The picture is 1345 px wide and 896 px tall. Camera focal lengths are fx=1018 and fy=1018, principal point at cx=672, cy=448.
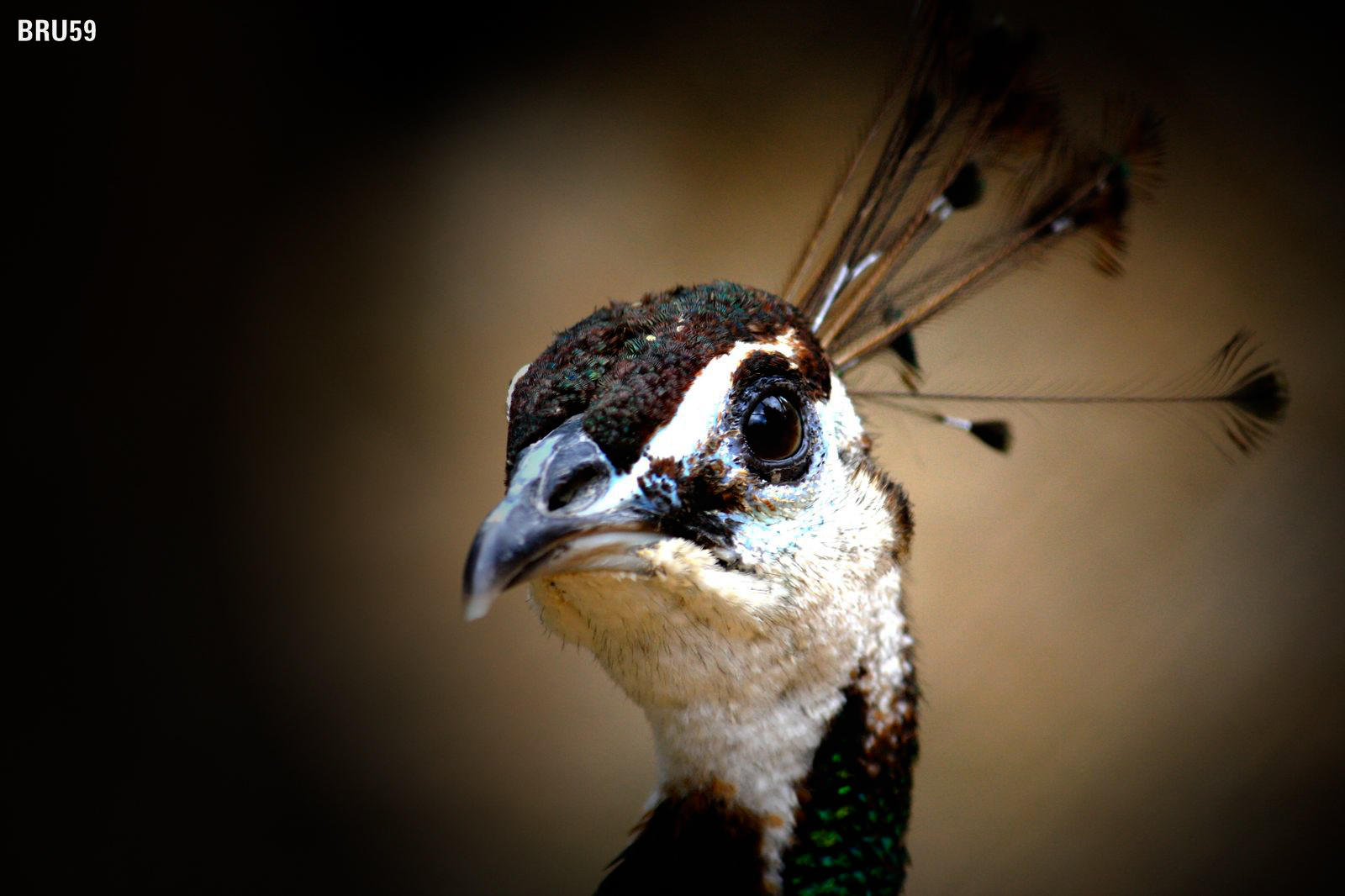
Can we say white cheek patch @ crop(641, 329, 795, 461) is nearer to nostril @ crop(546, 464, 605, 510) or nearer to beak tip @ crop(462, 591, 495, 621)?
nostril @ crop(546, 464, 605, 510)

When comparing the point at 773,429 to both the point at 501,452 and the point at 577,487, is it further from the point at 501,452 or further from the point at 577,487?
the point at 501,452

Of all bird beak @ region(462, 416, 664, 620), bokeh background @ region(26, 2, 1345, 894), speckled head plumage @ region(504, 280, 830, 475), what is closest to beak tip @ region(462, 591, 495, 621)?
bird beak @ region(462, 416, 664, 620)

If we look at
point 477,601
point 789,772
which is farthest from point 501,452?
point 477,601

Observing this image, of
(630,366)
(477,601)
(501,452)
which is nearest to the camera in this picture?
(477,601)

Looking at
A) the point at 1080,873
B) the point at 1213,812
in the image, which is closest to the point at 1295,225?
the point at 1213,812

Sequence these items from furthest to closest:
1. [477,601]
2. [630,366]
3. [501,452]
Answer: [501,452]
[630,366]
[477,601]

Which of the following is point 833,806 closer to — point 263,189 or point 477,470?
point 477,470

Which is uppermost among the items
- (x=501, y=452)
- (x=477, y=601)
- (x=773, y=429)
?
(x=773, y=429)
